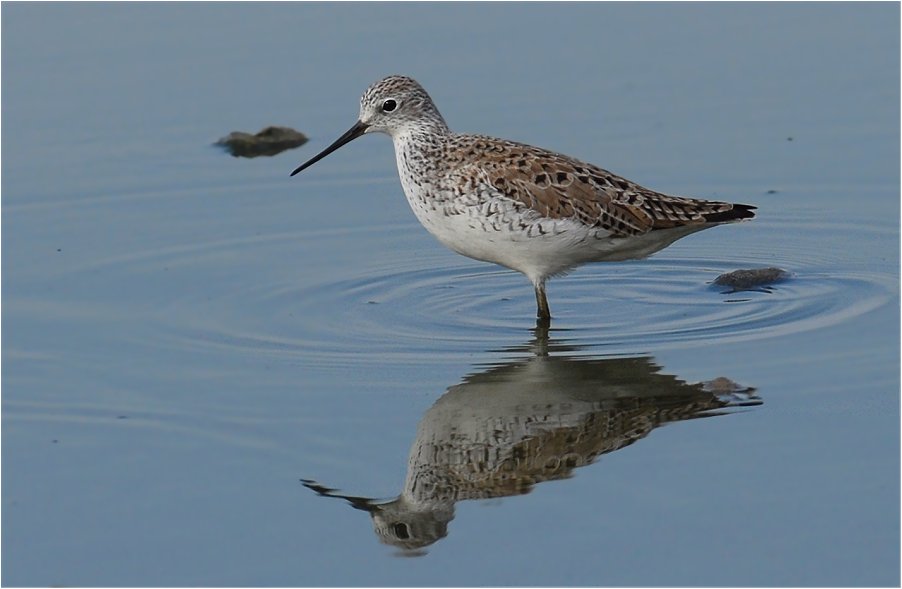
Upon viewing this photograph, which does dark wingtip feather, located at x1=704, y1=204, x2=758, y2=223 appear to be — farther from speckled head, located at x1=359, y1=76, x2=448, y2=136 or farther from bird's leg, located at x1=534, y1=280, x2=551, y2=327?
speckled head, located at x1=359, y1=76, x2=448, y2=136

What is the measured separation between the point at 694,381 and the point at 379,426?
192 centimetres

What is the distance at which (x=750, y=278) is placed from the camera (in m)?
11.9

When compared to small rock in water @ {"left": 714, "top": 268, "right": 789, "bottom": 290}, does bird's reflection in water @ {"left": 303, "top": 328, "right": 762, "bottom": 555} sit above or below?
below

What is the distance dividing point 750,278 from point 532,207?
6.05ft

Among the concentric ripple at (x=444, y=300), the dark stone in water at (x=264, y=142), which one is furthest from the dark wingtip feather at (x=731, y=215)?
the dark stone in water at (x=264, y=142)

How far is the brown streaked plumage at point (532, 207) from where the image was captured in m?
11.1

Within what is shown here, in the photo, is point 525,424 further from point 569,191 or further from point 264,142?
point 264,142

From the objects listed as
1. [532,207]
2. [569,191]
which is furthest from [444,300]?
[569,191]

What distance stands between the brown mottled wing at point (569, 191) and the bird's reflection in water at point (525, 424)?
1.13m

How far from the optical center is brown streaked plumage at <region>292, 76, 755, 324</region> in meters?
11.1

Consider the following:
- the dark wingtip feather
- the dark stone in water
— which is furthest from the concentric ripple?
the dark stone in water

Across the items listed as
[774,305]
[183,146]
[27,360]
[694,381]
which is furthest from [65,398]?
[183,146]

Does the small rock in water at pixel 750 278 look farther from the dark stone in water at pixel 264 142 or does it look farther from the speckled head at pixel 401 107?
the dark stone in water at pixel 264 142

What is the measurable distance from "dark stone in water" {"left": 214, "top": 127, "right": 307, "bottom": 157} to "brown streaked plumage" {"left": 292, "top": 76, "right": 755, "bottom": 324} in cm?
354
